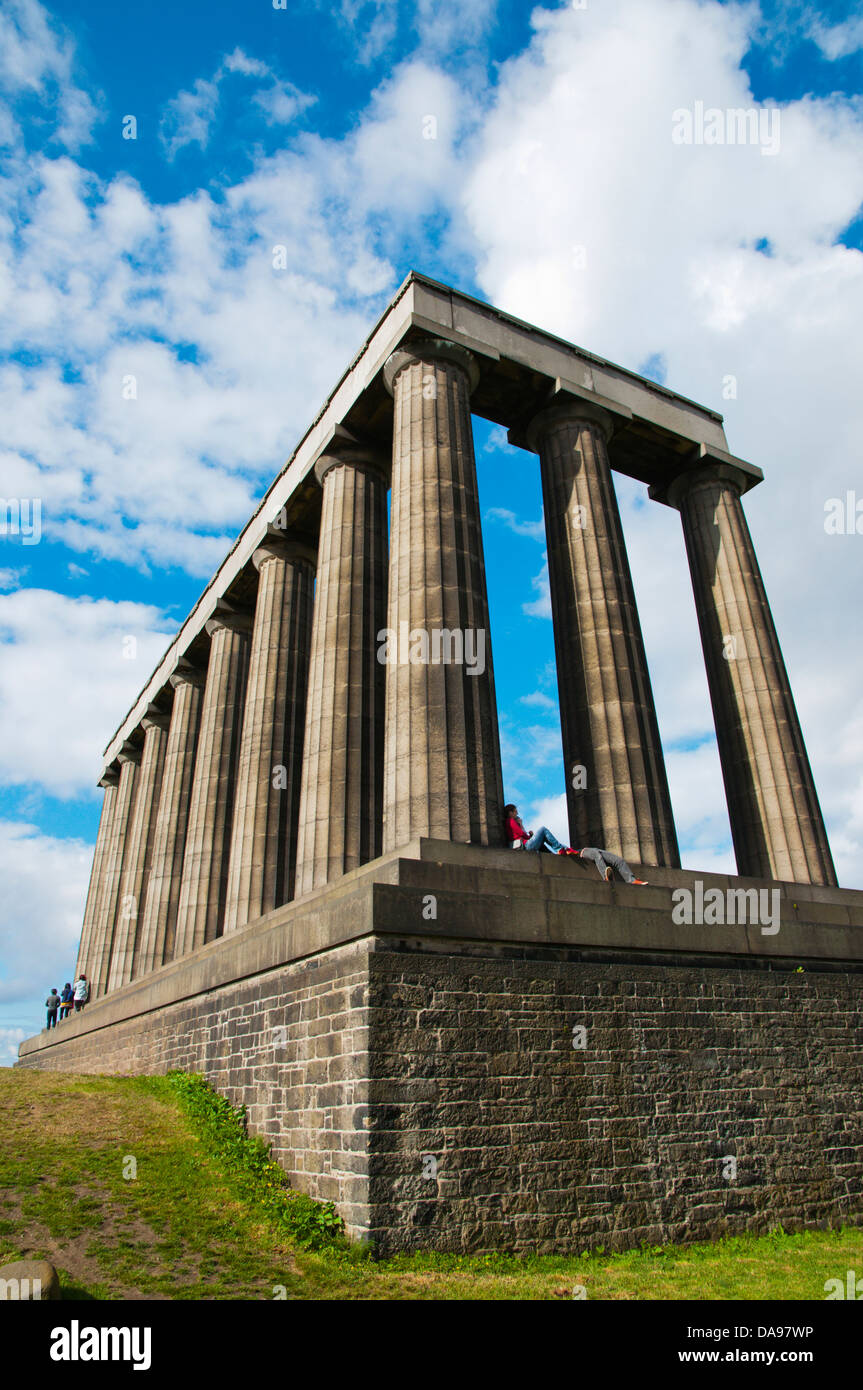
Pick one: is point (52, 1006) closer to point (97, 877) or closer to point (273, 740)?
point (97, 877)

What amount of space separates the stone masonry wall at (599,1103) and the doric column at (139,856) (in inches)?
1086

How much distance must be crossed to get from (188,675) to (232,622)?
18.2ft

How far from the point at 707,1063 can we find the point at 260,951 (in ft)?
24.5

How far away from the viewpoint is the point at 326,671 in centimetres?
2094

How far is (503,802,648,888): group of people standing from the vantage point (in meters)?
15.2

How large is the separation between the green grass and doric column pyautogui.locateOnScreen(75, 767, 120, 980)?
100 ft

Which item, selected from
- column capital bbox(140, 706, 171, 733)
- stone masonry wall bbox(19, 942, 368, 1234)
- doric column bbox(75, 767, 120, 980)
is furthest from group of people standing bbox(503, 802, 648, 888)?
doric column bbox(75, 767, 120, 980)

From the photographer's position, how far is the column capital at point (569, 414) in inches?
916

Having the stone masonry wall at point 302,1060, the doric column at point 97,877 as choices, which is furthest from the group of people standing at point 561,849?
the doric column at point 97,877

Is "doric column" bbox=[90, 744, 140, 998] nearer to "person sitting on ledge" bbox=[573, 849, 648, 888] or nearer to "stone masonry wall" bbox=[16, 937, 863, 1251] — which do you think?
"stone masonry wall" bbox=[16, 937, 863, 1251]

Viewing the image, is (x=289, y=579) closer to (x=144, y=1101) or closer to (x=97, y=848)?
(x=144, y=1101)
